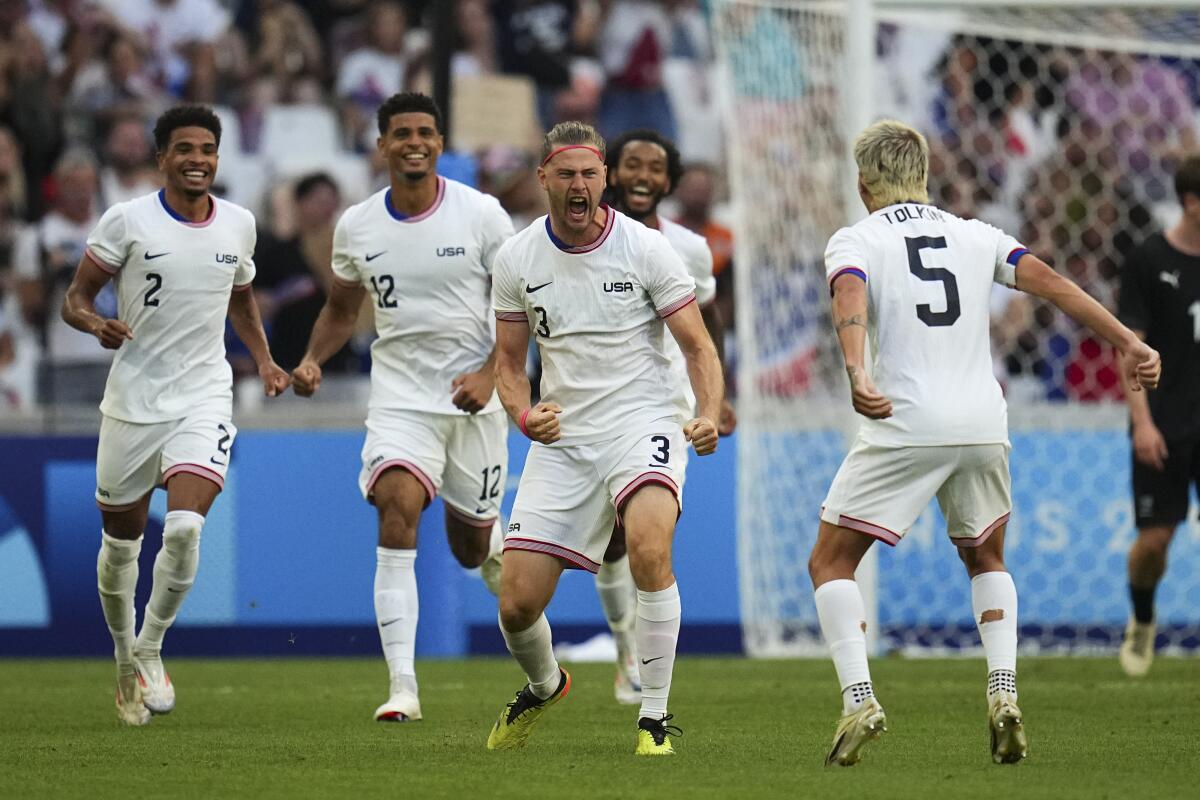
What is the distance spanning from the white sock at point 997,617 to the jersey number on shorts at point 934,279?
89 centimetres

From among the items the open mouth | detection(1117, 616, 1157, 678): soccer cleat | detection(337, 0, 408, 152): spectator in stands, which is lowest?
detection(1117, 616, 1157, 678): soccer cleat

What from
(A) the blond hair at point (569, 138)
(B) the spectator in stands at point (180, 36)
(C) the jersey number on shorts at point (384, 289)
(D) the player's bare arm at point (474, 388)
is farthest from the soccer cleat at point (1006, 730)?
(B) the spectator in stands at point (180, 36)

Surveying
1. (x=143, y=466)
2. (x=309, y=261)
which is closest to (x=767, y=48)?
(x=309, y=261)

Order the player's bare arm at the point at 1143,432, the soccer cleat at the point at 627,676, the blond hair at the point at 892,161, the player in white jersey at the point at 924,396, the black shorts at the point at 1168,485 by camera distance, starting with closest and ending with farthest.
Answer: the player in white jersey at the point at 924,396, the blond hair at the point at 892,161, the soccer cleat at the point at 627,676, the player's bare arm at the point at 1143,432, the black shorts at the point at 1168,485

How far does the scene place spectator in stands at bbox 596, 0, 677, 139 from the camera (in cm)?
1717

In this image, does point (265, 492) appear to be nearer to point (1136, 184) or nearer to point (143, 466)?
point (143, 466)

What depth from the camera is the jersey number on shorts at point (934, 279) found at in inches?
241

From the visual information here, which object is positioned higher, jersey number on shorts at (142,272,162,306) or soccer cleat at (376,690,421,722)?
jersey number on shorts at (142,272,162,306)

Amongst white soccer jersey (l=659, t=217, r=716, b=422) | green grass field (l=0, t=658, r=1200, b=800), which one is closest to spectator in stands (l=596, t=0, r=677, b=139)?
green grass field (l=0, t=658, r=1200, b=800)

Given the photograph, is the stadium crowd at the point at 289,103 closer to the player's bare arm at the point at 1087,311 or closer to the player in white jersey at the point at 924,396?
the player in white jersey at the point at 924,396

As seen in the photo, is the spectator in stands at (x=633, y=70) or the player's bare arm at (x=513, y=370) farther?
the spectator in stands at (x=633, y=70)

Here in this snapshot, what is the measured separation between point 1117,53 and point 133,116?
26.3ft

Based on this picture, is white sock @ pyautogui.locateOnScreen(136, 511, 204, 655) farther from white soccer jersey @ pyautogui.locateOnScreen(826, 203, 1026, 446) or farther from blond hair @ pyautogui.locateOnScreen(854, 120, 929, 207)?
blond hair @ pyautogui.locateOnScreen(854, 120, 929, 207)

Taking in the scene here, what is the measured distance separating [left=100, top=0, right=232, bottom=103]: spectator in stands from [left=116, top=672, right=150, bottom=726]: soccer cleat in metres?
9.57
